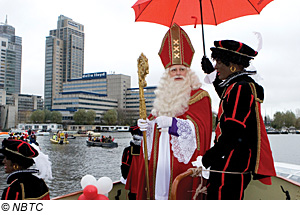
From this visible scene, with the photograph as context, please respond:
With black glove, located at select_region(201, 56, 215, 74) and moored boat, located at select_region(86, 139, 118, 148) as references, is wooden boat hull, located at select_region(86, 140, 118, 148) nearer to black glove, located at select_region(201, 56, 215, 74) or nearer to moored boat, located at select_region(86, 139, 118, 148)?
moored boat, located at select_region(86, 139, 118, 148)

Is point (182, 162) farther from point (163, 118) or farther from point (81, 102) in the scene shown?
point (81, 102)

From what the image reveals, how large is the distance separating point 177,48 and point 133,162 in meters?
1.75

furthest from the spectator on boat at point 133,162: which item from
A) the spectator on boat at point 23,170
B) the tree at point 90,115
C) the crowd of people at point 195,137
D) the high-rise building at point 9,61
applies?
the high-rise building at point 9,61

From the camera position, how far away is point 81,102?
2963 inches

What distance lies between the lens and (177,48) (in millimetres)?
3256

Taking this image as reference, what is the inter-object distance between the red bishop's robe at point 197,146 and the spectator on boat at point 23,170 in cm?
115

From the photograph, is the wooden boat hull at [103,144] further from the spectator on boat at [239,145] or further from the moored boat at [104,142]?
the spectator on boat at [239,145]

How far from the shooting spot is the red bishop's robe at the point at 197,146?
9.87 ft

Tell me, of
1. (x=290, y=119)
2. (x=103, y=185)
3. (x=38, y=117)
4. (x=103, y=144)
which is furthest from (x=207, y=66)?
(x=38, y=117)

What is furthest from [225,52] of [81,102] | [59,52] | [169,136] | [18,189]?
[59,52]

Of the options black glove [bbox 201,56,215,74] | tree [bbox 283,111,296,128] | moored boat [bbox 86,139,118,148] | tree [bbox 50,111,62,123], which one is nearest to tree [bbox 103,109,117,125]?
tree [bbox 50,111,62,123]

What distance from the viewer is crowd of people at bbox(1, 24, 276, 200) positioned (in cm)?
208

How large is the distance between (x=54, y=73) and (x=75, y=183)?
355 ft

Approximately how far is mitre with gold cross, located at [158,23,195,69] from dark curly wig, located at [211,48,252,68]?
36.7 inches
